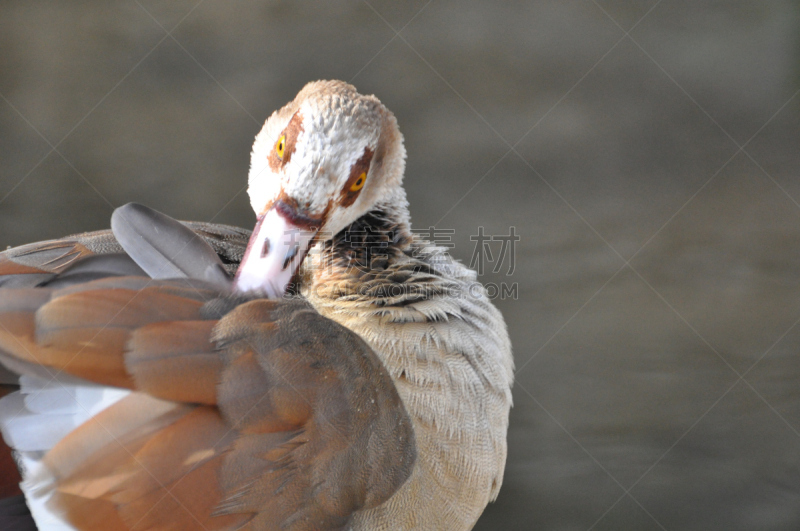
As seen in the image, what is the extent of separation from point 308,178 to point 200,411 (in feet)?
1.06

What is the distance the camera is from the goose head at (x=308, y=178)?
0.84 metres

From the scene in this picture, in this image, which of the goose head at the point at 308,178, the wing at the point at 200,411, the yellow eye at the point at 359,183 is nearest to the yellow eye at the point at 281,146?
the goose head at the point at 308,178

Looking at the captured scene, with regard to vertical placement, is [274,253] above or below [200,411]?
above

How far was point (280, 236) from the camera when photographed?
0.85 meters

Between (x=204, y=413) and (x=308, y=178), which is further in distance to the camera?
(x=308, y=178)

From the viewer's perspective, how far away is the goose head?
0.84 meters

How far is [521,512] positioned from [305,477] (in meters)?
0.87

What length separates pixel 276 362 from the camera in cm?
69

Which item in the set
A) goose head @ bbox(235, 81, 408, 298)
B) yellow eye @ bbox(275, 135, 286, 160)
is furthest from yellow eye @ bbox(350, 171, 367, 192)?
yellow eye @ bbox(275, 135, 286, 160)

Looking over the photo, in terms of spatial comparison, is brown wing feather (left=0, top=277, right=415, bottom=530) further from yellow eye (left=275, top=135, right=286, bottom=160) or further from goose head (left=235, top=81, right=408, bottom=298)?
yellow eye (left=275, top=135, right=286, bottom=160)

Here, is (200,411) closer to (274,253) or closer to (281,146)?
(274,253)

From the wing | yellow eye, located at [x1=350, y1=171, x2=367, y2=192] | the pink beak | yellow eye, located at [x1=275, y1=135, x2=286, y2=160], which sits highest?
yellow eye, located at [x1=275, y1=135, x2=286, y2=160]

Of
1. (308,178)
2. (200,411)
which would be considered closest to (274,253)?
(308,178)

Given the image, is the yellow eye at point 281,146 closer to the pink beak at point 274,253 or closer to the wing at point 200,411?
the pink beak at point 274,253
